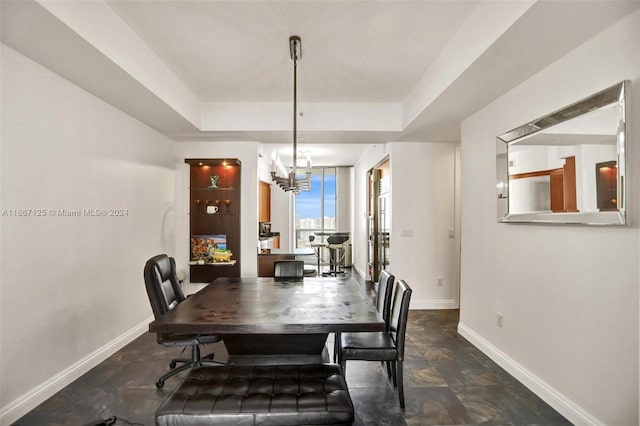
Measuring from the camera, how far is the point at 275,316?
2.07 meters

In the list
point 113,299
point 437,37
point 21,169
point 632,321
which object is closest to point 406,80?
point 437,37

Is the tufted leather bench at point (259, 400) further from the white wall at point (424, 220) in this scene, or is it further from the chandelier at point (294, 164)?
the white wall at point (424, 220)

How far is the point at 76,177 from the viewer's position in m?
2.77

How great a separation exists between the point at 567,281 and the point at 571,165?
30.9 inches

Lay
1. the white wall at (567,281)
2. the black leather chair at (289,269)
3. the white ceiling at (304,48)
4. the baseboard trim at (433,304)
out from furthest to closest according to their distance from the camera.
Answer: the baseboard trim at (433,304), the black leather chair at (289,269), the white ceiling at (304,48), the white wall at (567,281)

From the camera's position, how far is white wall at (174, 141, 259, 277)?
4.73m

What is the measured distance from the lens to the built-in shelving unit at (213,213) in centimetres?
471

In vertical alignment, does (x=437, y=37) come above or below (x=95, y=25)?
above

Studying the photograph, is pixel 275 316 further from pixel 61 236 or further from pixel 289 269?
pixel 61 236

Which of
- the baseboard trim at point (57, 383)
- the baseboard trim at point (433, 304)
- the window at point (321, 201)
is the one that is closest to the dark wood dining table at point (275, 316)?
the baseboard trim at point (57, 383)

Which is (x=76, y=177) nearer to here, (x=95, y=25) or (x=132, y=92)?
(x=132, y=92)

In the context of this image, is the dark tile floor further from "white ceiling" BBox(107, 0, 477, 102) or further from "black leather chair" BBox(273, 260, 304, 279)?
A: "white ceiling" BBox(107, 0, 477, 102)

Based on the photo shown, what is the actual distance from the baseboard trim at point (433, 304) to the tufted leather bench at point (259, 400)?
3.17m

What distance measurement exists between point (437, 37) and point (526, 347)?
2.61 meters
